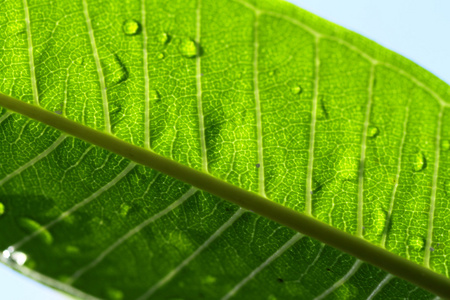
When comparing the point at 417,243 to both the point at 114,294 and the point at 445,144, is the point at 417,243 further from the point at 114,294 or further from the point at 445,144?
the point at 114,294

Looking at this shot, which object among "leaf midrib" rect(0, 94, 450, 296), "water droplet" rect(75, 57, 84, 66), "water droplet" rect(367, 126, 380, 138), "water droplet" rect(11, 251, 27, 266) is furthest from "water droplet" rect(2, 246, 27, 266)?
"water droplet" rect(367, 126, 380, 138)

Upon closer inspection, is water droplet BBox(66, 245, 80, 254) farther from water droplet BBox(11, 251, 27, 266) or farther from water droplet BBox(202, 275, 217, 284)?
water droplet BBox(202, 275, 217, 284)

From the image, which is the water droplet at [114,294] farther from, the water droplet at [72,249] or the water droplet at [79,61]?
the water droplet at [79,61]

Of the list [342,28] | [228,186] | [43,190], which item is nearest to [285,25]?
[342,28]

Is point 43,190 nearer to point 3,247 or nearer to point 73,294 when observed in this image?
point 3,247

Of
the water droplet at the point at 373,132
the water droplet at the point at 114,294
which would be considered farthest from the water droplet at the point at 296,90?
the water droplet at the point at 114,294

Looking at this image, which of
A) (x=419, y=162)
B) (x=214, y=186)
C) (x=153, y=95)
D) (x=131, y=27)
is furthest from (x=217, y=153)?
(x=419, y=162)
